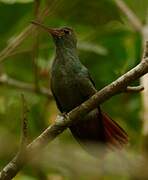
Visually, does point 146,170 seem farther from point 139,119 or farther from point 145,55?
point 139,119

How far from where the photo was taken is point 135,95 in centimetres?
527

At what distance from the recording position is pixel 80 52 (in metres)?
4.89

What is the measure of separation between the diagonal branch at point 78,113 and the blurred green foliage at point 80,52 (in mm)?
1117

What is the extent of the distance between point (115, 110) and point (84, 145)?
52.1 inches

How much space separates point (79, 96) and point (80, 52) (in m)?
1.43

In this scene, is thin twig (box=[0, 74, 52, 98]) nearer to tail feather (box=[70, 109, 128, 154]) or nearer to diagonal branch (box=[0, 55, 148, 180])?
tail feather (box=[70, 109, 128, 154])

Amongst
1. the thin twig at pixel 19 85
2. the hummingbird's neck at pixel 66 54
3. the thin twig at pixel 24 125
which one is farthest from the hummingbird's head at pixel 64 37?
the thin twig at pixel 24 125

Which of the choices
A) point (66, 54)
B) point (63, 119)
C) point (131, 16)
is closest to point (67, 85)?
point (66, 54)

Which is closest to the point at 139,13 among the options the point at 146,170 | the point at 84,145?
the point at 84,145

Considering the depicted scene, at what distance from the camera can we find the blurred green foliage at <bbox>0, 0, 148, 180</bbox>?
4048mm

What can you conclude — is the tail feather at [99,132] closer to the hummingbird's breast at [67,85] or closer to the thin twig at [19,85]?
the hummingbird's breast at [67,85]

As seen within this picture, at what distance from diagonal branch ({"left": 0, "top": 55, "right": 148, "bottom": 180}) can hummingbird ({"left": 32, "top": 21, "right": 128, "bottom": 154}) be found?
0.43 m

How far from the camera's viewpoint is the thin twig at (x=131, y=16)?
4141mm

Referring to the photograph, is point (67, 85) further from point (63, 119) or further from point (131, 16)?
point (131, 16)
